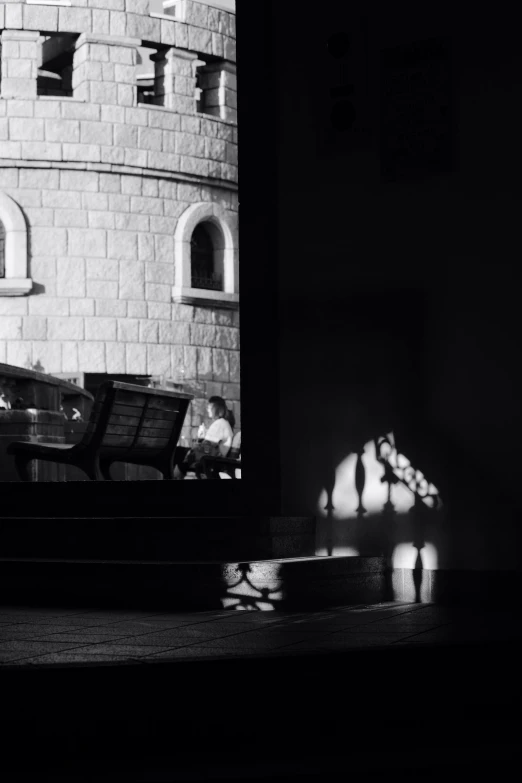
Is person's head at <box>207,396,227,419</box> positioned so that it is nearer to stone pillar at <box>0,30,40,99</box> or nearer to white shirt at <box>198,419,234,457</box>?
white shirt at <box>198,419,234,457</box>

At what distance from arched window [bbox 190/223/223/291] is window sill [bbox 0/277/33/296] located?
260 cm

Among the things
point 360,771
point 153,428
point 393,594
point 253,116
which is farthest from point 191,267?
point 360,771

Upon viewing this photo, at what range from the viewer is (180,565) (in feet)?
15.6

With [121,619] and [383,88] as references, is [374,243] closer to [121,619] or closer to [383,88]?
[383,88]

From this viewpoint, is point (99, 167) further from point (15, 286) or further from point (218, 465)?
point (218, 465)

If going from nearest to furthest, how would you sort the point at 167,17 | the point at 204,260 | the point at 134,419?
the point at 134,419 < the point at 167,17 < the point at 204,260

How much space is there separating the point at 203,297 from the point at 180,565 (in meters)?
12.0

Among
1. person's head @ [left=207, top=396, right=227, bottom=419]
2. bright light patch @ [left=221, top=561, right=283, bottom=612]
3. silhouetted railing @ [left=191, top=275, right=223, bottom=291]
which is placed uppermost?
silhouetted railing @ [left=191, top=275, right=223, bottom=291]

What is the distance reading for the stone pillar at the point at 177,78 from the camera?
1616 centimetres

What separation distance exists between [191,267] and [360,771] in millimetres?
14264

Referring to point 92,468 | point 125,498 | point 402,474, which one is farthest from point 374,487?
point 92,468

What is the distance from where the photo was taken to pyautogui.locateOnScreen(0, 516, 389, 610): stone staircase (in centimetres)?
467

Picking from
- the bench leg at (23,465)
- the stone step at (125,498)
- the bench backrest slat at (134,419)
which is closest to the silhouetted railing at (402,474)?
the stone step at (125,498)

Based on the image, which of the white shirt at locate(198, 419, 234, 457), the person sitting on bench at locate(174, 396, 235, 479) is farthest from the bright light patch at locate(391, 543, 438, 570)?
the white shirt at locate(198, 419, 234, 457)
